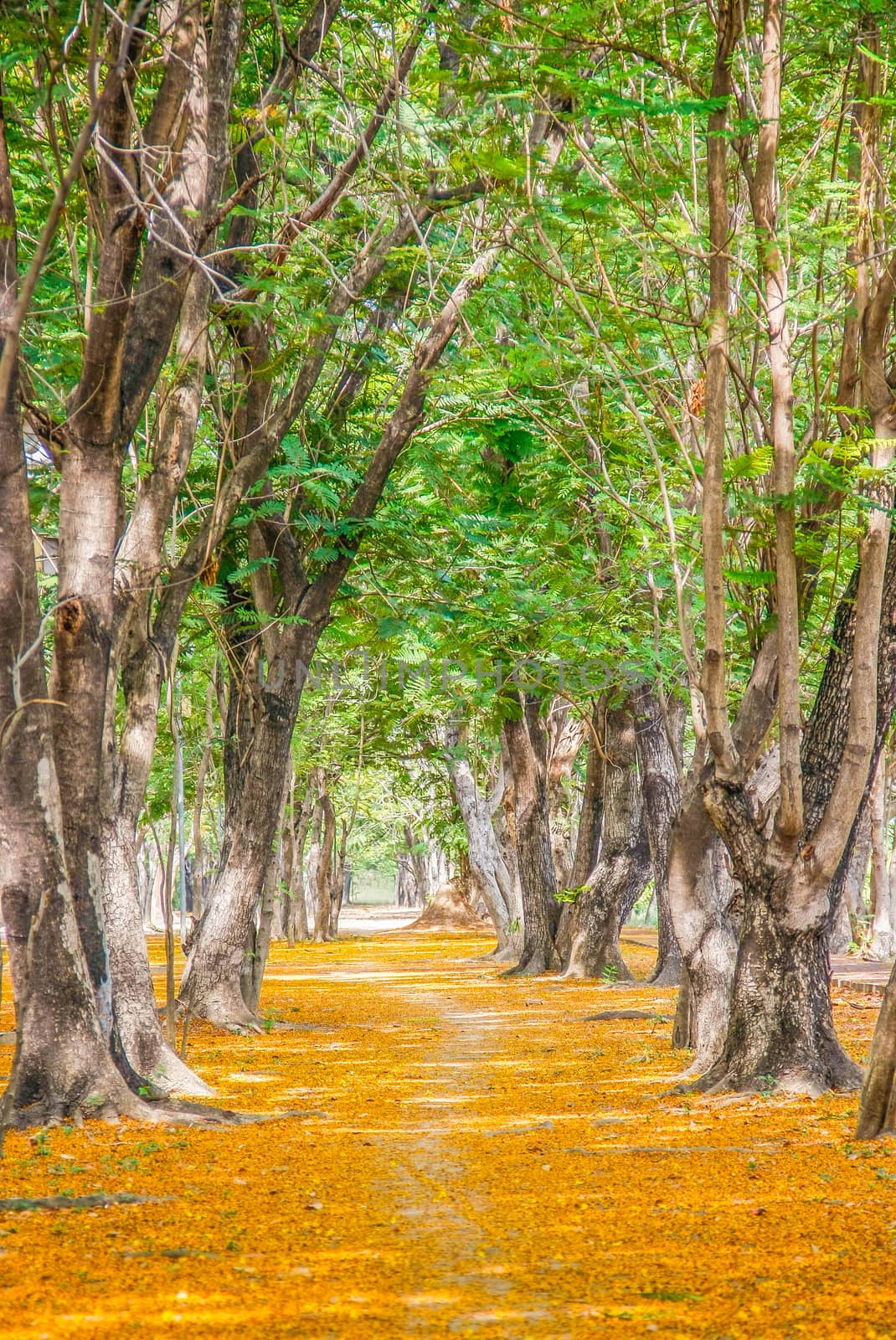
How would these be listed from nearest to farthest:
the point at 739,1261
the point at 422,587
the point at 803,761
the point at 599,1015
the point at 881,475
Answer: the point at 739,1261
the point at 881,475
the point at 803,761
the point at 422,587
the point at 599,1015

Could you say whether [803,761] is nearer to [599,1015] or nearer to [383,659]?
[599,1015]

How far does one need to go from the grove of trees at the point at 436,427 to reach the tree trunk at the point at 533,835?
5.75 m

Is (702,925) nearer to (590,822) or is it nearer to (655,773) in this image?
(655,773)

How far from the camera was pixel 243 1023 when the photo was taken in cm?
1097

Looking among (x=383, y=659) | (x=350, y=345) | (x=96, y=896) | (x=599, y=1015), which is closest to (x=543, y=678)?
(x=383, y=659)

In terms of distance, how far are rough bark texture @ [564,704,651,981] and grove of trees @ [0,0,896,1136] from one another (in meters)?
4.15

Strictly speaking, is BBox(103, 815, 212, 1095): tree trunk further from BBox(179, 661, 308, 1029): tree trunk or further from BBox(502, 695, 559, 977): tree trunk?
BBox(502, 695, 559, 977): tree trunk

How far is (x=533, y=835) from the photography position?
1803 cm

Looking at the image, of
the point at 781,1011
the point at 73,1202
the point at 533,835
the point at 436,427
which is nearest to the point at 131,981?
the point at 73,1202

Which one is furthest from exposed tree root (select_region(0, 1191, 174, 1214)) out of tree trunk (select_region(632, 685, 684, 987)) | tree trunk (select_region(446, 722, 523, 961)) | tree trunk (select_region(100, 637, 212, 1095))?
tree trunk (select_region(446, 722, 523, 961))

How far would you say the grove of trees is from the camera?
6.01m

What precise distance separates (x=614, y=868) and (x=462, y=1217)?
12.3m

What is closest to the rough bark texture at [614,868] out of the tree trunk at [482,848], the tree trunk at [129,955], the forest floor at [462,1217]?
the tree trunk at [482,848]

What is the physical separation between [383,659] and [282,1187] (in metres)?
10.1
